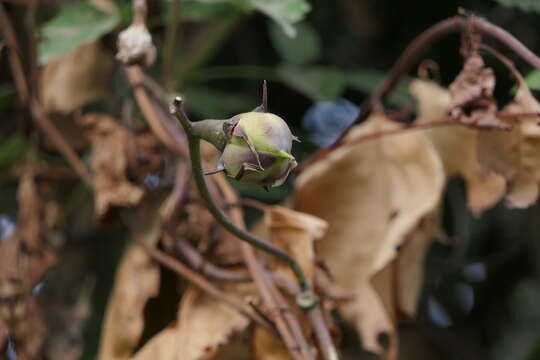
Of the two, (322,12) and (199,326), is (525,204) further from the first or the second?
(322,12)

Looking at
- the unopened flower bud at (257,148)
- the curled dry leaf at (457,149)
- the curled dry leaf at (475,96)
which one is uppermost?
the unopened flower bud at (257,148)

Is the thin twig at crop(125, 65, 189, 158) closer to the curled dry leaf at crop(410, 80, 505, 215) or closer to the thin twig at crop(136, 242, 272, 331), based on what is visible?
the thin twig at crop(136, 242, 272, 331)

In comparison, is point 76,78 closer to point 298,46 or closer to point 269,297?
point 298,46

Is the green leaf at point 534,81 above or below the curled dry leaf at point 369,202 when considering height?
above

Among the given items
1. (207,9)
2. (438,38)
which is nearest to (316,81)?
(207,9)

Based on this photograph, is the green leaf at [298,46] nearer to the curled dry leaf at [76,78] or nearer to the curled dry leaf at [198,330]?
the curled dry leaf at [76,78]

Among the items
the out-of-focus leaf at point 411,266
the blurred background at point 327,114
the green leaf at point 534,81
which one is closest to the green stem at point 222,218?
the out-of-focus leaf at point 411,266

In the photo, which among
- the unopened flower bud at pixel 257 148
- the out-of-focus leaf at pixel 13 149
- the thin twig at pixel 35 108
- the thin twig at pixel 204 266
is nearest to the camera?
the unopened flower bud at pixel 257 148
